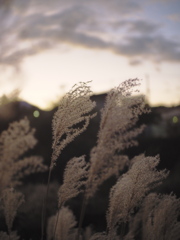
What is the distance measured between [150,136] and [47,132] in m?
5.73

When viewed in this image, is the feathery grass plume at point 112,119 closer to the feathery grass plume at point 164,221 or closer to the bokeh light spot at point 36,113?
the feathery grass plume at point 164,221

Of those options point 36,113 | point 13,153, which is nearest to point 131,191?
point 13,153

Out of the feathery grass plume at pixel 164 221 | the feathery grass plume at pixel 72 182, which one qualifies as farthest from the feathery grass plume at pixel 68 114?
the feathery grass plume at pixel 164 221

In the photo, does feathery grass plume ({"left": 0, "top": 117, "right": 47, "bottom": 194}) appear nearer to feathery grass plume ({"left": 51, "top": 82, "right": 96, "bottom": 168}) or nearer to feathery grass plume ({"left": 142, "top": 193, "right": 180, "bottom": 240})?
feathery grass plume ({"left": 51, "top": 82, "right": 96, "bottom": 168})

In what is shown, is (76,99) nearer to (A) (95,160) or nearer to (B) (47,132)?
(A) (95,160)

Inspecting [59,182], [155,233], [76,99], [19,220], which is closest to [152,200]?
[155,233]

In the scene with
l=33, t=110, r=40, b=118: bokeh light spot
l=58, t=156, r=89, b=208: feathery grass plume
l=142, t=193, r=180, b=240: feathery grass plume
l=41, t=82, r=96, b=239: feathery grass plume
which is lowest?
l=142, t=193, r=180, b=240: feathery grass plume

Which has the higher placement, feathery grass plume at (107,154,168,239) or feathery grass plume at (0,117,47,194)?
feathery grass plume at (0,117,47,194)

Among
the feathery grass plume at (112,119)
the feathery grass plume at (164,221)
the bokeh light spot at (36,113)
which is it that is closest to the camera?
the feathery grass plume at (112,119)

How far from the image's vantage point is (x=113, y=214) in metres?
3.40

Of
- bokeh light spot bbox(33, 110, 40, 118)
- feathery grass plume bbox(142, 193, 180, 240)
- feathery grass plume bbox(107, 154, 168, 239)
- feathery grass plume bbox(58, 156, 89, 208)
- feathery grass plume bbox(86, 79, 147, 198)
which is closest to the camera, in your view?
feathery grass plume bbox(86, 79, 147, 198)

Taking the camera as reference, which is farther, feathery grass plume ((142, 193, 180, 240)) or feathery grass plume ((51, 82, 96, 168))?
feathery grass plume ((142, 193, 180, 240))

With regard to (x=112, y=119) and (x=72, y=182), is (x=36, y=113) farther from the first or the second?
(x=112, y=119)

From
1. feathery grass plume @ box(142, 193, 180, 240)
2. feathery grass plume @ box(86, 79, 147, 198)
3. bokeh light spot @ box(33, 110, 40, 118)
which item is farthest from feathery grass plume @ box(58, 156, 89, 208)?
bokeh light spot @ box(33, 110, 40, 118)
